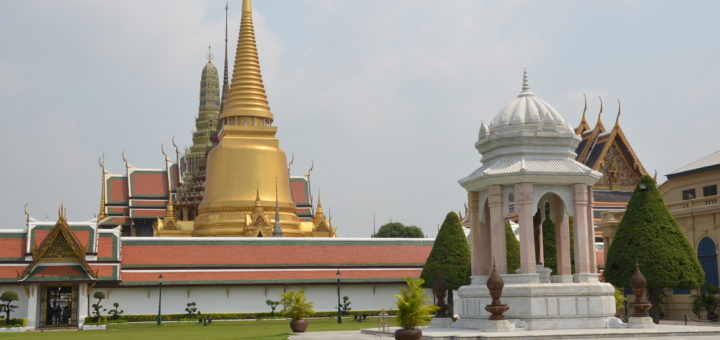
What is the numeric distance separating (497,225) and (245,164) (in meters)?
37.3

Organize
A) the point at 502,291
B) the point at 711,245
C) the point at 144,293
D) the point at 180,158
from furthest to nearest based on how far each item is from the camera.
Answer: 1. the point at 180,158
2. the point at 144,293
3. the point at 711,245
4. the point at 502,291

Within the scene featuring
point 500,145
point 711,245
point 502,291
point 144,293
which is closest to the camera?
point 502,291

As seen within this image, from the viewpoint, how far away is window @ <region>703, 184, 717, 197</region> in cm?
4206

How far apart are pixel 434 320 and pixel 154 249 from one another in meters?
23.4

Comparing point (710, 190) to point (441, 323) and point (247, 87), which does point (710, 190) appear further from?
point (247, 87)

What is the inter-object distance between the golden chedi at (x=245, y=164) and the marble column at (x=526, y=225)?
35111 millimetres

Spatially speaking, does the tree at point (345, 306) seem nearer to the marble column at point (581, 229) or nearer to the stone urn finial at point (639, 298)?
the marble column at point (581, 229)

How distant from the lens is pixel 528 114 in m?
23.4

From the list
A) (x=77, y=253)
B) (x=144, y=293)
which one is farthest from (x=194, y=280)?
(x=77, y=253)

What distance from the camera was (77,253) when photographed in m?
40.0

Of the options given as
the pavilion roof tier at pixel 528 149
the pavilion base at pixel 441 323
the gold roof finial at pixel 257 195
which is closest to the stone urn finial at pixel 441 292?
the pavilion base at pixel 441 323

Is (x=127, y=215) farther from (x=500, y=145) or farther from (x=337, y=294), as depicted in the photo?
(x=500, y=145)

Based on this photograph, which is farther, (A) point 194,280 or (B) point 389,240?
(B) point 389,240

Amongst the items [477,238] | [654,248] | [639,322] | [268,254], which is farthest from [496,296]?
[268,254]
